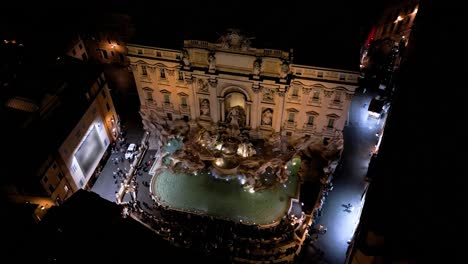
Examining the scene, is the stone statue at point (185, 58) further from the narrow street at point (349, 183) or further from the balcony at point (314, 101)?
the narrow street at point (349, 183)

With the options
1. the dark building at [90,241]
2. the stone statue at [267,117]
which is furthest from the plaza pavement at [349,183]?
the dark building at [90,241]

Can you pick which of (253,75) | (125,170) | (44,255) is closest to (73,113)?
(125,170)

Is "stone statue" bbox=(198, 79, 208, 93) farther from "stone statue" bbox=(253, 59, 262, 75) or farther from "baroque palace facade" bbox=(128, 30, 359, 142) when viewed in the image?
"stone statue" bbox=(253, 59, 262, 75)

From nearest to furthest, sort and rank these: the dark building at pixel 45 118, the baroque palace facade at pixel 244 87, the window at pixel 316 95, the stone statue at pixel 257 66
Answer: the dark building at pixel 45 118
the baroque palace facade at pixel 244 87
the stone statue at pixel 257 66
the window at pixel 316 95

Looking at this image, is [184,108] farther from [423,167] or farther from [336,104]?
[423,167]

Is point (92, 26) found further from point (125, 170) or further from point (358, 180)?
point (358, 180)

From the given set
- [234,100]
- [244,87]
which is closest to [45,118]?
[234,100]

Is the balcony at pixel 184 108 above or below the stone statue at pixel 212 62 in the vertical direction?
below

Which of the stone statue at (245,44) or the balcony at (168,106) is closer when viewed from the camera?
the stone statue at (245,44)
